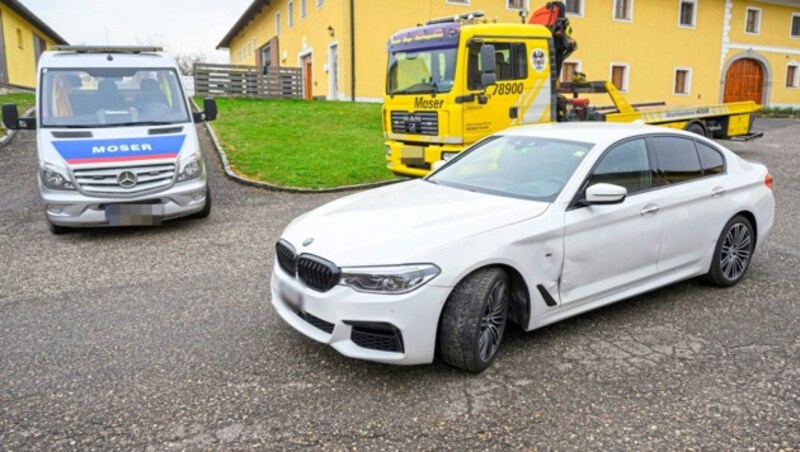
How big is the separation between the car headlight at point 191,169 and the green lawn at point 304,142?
8.90ft

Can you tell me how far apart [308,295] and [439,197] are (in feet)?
4.31

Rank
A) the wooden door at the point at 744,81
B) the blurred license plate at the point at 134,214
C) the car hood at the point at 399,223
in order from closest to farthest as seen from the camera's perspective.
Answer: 1. the car hood at the point at 399,223
2. the blurred license plate at the point at 134,214
3. the wooden door at the point at 744,81

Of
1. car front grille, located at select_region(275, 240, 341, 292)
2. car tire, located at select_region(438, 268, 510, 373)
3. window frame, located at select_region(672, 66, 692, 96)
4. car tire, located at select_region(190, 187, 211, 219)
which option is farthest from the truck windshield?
window frame, located at select_region(672, 66, 692, 96)

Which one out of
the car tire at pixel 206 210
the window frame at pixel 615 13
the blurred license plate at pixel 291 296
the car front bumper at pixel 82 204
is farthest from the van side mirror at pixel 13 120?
the window frame at pixel 615 13

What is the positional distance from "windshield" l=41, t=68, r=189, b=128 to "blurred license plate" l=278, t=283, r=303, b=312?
15.7 feet

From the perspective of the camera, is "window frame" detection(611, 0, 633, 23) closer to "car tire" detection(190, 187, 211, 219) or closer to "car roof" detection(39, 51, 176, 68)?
Answer: "car roof" detection(39, 51, 176, 68)

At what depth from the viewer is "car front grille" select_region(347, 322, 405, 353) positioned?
3.56 meters

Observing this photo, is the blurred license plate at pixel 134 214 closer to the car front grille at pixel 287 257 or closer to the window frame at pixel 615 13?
the car front grille at pixel 287 257

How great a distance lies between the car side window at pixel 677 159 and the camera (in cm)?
499

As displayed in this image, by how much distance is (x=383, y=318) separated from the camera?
353 centimetres

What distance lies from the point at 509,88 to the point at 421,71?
4.80ft

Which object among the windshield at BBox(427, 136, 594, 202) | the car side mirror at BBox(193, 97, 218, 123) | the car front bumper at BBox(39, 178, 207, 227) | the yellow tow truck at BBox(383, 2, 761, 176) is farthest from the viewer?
the yellow tow truck at BBox(383, 2, 761, 176)

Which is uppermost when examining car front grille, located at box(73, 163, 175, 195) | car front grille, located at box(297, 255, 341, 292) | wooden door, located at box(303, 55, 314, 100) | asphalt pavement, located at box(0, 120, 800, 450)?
wooden door, located at box(303, 55, 314, 100)

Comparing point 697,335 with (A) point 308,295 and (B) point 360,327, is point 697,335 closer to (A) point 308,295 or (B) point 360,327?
(B) point 360,327
